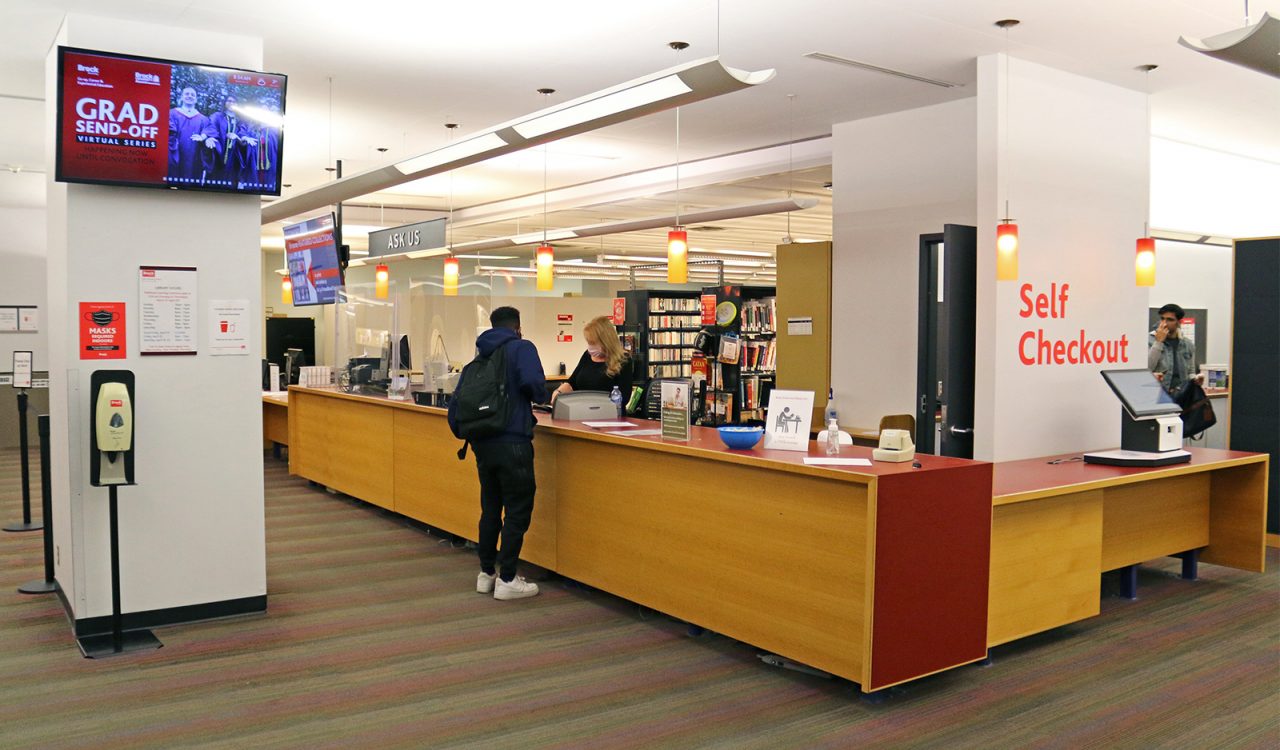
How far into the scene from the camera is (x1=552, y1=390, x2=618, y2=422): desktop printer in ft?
20.1

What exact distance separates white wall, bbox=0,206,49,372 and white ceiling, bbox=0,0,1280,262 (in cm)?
356

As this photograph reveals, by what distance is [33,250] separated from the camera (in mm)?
12766

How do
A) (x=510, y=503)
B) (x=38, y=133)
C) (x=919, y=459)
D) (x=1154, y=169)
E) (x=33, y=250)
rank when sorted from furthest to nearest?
(x=33, y=250)
(x=1154, y=169)
(x=38, y=133)
(x=510, y=503)
(x=919, y=459)

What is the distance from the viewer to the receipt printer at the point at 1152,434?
586cm

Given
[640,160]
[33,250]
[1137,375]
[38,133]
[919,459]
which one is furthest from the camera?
[33,250]

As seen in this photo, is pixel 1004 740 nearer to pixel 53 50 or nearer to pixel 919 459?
pixel 919 459

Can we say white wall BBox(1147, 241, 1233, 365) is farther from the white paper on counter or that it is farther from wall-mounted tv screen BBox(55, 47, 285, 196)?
wall-mounted tv screen BBox(55, 47, 285, 196)

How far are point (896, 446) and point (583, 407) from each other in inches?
94.6

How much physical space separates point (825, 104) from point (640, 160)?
10.8ft

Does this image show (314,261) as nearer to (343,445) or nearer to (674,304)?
(343,445)

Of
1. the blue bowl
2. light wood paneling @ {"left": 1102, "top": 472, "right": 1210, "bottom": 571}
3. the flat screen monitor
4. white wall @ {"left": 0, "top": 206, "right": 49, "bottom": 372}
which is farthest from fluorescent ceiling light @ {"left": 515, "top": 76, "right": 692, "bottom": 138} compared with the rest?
white wall @ {"left": 0, "top": 206, "right": 49, "bottom": 372}

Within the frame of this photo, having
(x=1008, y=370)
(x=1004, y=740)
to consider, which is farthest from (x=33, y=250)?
(x=1004, y=740)

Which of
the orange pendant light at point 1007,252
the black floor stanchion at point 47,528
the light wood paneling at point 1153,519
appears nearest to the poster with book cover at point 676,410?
the orange pendant light at point 1007,252

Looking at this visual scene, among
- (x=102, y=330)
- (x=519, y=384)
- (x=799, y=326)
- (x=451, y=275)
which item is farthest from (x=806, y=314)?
(x=102, y=330)
